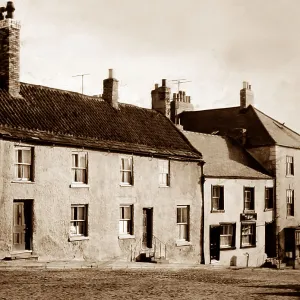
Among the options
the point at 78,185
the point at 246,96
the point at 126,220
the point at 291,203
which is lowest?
the point at 126,220

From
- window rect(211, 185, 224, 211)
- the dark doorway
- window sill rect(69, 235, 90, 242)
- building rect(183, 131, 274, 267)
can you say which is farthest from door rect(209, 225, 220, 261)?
window sill rect(69, 235, 90, 242)

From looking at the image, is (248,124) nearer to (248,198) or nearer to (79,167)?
(248,198)

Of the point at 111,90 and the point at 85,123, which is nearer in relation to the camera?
the point at 85,123

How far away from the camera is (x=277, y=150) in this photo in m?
43.4

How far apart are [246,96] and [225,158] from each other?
8319 millimetres

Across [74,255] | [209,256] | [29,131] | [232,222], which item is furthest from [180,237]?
[29,131]

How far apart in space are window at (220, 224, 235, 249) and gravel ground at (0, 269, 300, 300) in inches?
579

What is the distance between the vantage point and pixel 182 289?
18453 mm

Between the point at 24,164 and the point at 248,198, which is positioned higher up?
the point at 24,164

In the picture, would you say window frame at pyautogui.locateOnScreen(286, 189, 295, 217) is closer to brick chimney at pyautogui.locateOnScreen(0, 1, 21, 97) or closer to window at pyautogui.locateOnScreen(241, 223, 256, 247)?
window at pyautogui.locateOnScreen(241, 223, 256, 247)

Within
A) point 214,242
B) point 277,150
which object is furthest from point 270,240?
point 214,242

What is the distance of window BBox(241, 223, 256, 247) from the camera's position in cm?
3965

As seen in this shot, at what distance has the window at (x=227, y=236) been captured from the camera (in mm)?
37781

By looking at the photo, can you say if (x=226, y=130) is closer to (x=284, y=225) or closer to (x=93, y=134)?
(x=284, y=225)
